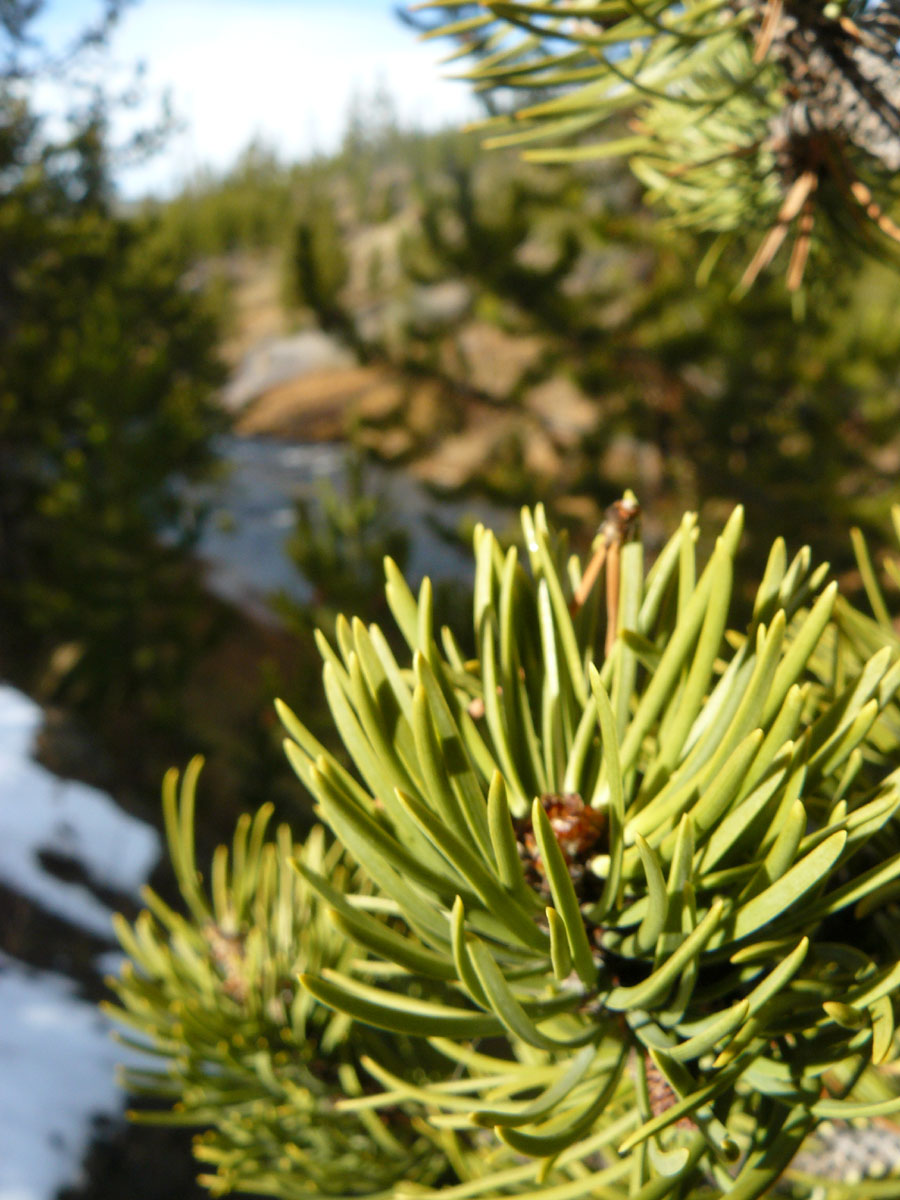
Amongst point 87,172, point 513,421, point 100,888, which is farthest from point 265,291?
point 100,888

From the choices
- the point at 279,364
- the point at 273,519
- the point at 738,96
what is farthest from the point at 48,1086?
the point at 279,364

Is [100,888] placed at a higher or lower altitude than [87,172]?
lower

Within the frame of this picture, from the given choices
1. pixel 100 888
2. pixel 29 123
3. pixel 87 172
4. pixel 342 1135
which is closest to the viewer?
pixel 342 1135

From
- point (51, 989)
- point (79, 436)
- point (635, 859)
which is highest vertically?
point (79, 436)

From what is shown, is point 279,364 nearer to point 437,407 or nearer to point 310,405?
point 310,405

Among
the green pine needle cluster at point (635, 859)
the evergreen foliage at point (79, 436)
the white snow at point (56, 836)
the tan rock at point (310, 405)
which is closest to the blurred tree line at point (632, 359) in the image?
the evergreen foliage at point (79, 436)

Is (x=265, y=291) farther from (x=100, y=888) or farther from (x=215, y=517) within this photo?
(x=100, y=888)

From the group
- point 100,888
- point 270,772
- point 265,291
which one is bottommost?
point 270,772

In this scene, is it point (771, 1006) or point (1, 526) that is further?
point (1, 526)

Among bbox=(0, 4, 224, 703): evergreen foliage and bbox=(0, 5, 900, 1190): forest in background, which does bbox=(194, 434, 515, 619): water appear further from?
bbox=(0, 5, 900, 1190): forest in background
